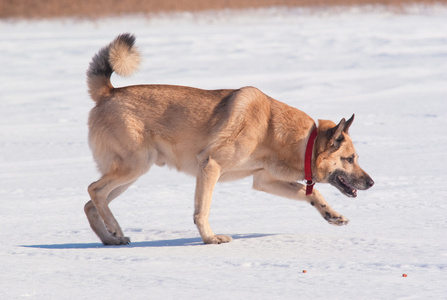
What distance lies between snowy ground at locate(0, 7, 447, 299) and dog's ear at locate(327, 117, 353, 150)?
77 centimetres

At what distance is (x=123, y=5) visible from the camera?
28.3 meters

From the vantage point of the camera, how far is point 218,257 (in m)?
5.08

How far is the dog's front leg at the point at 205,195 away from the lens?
5793 millimetres

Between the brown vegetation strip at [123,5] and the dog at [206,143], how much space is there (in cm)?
2128

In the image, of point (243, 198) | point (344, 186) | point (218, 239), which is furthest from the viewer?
point (243, 198)

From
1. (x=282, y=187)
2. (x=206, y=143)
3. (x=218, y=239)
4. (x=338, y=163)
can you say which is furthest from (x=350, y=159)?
(x=218, y=239)

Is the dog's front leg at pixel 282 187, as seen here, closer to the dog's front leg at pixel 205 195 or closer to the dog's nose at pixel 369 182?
the dog's nose at pixel 369 182

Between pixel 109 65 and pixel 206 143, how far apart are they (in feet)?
3.98

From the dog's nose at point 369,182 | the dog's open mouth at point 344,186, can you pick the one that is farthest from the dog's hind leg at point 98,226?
the dog's nose at point 369,182

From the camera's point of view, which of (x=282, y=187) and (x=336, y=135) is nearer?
(x=336, y=135)

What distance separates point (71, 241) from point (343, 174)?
2485 mm

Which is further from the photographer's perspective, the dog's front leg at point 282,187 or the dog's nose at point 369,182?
the dog's front leg at point 282,187

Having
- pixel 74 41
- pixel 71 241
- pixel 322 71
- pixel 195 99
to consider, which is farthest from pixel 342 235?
pixel 74 41

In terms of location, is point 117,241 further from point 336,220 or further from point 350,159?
point 350,159
